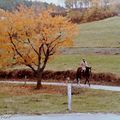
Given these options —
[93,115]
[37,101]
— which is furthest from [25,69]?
[93,115]

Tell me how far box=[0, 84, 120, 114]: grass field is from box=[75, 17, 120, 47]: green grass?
87.4 ft

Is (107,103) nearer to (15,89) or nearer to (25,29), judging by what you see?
(15,89)

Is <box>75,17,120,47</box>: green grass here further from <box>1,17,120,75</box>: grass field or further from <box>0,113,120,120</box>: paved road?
<box>0,113,120,120</box>: paved road

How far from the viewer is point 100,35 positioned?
71.4 m

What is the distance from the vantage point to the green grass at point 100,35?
6081cm

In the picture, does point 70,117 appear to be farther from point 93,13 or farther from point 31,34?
point 93,13

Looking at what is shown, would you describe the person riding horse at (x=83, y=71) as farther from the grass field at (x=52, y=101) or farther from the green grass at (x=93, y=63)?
the green grass at (x=93, y=63)

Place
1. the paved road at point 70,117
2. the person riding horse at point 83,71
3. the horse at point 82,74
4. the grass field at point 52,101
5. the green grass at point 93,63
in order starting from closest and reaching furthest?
the paved road at point 70,117
the grass field at point 52,101
the person riding horse at point 83,71
the horse at point 82,74
the green grass at point 93,63

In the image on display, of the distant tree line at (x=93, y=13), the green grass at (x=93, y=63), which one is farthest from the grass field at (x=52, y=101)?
the distant tree line at (x=93, y=13)

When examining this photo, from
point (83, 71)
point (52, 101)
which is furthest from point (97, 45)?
point (52, 101)

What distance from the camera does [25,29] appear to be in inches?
1395

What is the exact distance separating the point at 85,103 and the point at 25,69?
2115cm

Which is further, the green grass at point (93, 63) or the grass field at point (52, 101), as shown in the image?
the green grass at point (93, 63)

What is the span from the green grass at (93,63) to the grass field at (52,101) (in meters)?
8.42
